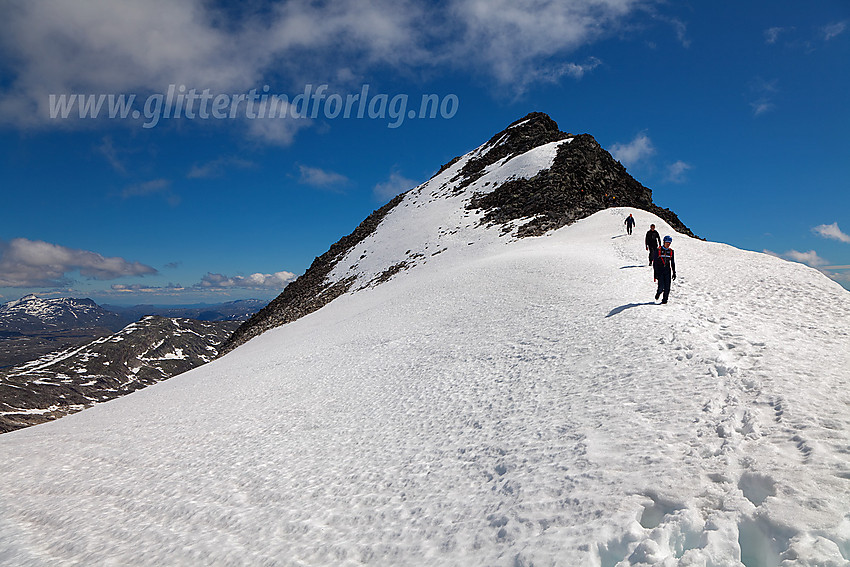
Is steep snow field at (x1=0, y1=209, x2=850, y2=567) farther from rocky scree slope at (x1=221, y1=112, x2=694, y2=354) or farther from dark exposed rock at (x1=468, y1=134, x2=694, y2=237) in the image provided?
rocky scree slope at (x1=221, y1=112, x2=694, y2=354)

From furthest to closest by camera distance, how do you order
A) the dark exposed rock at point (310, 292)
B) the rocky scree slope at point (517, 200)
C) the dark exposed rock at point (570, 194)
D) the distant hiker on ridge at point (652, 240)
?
1. the dark exposed rock at point (310, 292)
2. the rocky scree slope at point (517, 200)
3. the dark exposed rock at point (570, 194)
4. the distant hiker on ridge at point (652, 240)

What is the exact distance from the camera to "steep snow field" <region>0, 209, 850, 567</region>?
554 centimetres

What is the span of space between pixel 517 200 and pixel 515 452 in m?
40.0

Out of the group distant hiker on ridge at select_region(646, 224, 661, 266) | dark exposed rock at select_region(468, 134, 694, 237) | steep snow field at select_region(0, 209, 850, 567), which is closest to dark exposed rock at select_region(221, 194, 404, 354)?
dark exposed rock at select_region(468, 134, 694, 237)

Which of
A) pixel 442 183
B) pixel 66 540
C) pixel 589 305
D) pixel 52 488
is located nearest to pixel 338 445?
pixel 66 540

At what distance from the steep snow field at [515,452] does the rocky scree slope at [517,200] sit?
2350 cm

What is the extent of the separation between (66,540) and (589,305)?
16.4m

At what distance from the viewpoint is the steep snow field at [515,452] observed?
554 cm

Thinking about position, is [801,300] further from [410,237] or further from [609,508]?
[410,237]

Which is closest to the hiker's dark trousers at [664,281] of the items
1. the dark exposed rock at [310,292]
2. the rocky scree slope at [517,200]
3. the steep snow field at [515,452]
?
the steep snow field at [515,452]

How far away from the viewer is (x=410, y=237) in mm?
49969

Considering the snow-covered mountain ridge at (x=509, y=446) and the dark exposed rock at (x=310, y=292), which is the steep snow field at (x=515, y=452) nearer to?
the snow-covered mountain ridge at (x=509, y=446)

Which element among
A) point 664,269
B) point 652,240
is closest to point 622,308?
point 664,269

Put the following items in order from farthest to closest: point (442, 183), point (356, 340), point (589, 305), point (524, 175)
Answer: point (442, 183) < point (524, 175) < point (356, 340) < point (589, 305)
